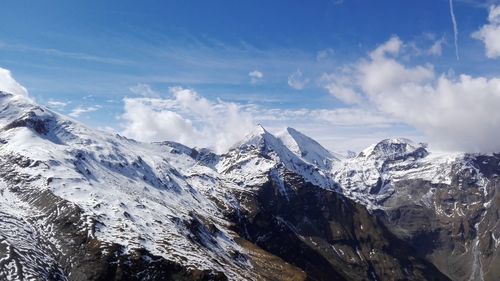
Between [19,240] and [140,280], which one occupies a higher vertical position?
[19,240]

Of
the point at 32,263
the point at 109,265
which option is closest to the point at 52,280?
the point at 32,263

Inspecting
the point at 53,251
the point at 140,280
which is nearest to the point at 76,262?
the point at 53,251

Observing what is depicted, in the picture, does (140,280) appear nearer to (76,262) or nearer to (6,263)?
(76,262)

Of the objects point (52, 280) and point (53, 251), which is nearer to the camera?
point (52, 280)

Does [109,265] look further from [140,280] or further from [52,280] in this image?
[52,280]

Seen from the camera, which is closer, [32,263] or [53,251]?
[32,263]

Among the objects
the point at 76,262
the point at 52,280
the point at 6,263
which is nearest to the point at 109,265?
the point at 76,262

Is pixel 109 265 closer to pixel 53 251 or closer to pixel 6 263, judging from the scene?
pixel 53 251
